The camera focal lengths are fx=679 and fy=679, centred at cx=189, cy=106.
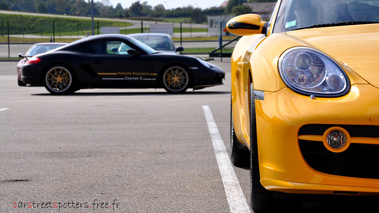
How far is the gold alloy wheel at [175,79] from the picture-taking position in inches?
543

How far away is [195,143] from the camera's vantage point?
6727 mm

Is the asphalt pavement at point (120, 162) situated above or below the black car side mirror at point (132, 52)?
below

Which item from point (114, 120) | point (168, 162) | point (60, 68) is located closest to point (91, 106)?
point (114, 120)

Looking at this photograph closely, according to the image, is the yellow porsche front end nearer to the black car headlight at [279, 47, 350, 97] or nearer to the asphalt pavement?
the black car headlight at [279, 47, 350, 97]

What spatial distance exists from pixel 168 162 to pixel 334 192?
2.48 meters

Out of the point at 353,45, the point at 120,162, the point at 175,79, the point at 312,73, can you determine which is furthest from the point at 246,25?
the point at 175,79

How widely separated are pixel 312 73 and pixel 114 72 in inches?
413

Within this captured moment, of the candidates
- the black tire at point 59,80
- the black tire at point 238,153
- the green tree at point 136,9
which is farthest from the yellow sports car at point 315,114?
the green tree at point 136,9

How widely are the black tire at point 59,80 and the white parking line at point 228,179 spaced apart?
6.63 m

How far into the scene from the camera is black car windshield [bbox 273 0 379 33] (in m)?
4.43

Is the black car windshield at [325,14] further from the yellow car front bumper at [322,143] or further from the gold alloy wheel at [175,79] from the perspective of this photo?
the gold alloy wheel at [175,79]

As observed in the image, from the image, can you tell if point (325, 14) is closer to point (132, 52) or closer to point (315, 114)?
point (315, 114)

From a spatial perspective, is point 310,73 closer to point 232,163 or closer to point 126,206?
point 126,206

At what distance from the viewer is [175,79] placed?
1383cm
